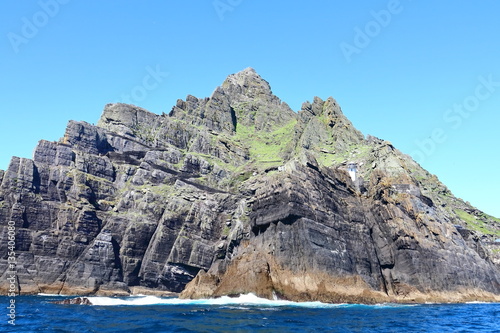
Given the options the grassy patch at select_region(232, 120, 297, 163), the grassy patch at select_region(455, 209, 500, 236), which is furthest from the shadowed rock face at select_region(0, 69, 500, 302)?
the grassy patch at select_region(232, 120, 297, 163)

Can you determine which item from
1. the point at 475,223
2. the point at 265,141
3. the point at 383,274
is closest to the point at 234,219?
the point at 383,274

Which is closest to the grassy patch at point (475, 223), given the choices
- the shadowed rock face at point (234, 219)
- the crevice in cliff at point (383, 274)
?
the shadowed rock face at point (234, 219)

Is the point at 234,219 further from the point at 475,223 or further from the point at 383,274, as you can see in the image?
the point at 475,223

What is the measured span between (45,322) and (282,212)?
49244 millimetres

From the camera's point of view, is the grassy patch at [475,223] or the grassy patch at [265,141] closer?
the grassy patch at [475,223]

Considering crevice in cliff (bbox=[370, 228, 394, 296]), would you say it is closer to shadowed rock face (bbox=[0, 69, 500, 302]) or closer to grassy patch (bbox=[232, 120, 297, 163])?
shadowed rock face (bbox=[0, 69, 500, 302])

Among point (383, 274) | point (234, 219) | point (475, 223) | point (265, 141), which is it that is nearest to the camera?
point (383, 274)

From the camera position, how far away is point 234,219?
108 metres

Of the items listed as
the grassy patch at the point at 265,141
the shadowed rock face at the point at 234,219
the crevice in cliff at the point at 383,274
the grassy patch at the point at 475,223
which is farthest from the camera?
the grassy patch at the point at 265,141

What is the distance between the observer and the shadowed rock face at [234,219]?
78.4m

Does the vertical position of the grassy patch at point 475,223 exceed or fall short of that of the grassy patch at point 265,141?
it falls short

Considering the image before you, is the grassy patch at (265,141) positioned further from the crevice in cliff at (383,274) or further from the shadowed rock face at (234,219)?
the crevice in cliff at (383,274)

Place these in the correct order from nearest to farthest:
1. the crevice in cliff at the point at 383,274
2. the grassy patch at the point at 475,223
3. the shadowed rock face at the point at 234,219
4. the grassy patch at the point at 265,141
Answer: the shadowed rock face at the point at 234,219, the crevice in cliff at the point at 383,274, the grassy patch at the point at 475,223, the grassy patch at the point at 265,141

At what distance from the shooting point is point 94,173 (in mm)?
121812
